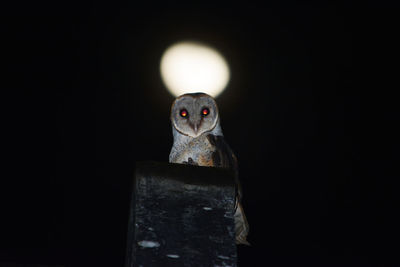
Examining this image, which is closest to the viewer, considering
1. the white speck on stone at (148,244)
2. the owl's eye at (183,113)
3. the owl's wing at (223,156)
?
the white speck on stone at (148,244)

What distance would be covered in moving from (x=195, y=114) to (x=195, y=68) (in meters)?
4.28

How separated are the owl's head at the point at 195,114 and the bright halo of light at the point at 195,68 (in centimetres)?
384

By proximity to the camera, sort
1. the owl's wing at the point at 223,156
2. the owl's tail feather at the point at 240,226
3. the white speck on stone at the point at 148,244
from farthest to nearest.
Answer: the owl's wing at the point at 223,156 < the owl's tail feather at the point at 240,226 < the white speck on stone at the point at 148,244

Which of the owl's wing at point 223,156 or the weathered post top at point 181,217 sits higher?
the owl's wing at point 223,156

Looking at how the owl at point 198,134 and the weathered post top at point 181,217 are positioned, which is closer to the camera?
the weathered post top at point 181,217

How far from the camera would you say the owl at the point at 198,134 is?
6297 millimetres

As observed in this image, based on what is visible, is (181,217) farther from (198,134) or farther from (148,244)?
(198,134)

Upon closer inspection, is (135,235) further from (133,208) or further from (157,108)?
(157,108)

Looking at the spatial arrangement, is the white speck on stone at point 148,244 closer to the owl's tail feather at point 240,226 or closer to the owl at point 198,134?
the owl's tail feather at point 240,226

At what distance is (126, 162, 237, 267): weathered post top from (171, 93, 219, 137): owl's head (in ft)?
6.97

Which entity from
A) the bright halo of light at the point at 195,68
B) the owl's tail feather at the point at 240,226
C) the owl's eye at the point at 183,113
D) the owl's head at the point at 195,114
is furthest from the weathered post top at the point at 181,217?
the bright halo of light at the point at 195,68

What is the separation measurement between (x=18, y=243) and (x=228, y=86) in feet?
20.9

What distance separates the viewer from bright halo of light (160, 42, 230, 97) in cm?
1093

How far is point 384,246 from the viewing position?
45.6 feet
